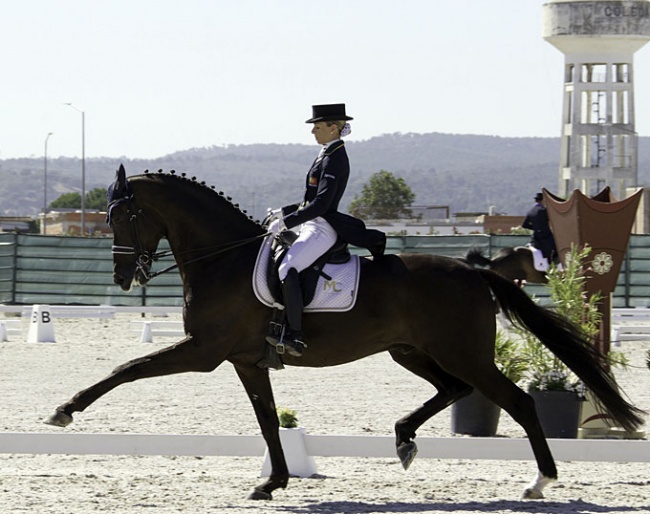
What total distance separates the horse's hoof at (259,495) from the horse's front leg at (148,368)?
0.81 meters

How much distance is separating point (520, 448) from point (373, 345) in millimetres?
1186

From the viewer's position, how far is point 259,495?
7965mm

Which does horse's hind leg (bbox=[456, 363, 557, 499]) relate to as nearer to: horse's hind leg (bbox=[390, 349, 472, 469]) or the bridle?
horse's hind leg (bbox=[390, 349, 472, 469])

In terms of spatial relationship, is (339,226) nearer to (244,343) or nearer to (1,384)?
(244,343)

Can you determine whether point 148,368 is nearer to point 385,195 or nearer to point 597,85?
point 597,85

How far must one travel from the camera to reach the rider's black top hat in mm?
8531

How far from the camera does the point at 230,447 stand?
860 centimetres

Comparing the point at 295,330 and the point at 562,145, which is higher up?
the point at 562,145

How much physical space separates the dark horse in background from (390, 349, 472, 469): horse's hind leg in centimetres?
1

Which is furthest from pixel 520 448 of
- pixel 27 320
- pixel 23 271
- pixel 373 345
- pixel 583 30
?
pixel 583 30

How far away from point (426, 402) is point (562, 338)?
1.00 metres

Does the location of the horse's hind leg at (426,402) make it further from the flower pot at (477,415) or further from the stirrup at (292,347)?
the flower pot at (477,415)

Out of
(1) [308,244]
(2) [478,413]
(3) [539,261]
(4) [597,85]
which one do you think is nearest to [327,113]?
(1) [308,244]

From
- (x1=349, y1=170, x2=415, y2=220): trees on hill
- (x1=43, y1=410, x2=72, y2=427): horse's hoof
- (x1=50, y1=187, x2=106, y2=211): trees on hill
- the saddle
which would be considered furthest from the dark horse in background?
(x1=50, y1=187, x2=106, y2=211): trees on hill
